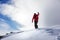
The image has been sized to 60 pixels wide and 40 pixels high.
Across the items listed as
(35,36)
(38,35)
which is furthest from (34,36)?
(38,35)

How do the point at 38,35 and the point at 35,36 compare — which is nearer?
the point at 35,36

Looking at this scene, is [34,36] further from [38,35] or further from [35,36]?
[38,35]

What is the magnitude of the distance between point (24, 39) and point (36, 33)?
1680 millimetres

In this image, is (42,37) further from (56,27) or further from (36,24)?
(36,24)

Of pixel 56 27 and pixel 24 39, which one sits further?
pixel 56 27

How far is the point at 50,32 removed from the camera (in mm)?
25922

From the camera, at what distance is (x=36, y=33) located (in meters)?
26.1

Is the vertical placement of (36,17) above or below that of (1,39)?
above

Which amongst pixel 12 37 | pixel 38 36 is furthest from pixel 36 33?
pixel 12 37

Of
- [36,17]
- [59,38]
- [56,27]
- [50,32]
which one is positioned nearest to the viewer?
[59,38]

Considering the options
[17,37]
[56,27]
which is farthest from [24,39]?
[56,27]

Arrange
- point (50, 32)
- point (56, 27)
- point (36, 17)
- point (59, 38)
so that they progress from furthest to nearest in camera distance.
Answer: point (36, 17), point (56, 27), point (50, 32), point (59, 38)

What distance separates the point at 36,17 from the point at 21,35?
4.39 meters

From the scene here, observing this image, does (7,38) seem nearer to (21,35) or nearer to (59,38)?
(21,35)
